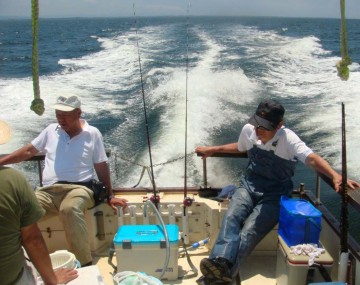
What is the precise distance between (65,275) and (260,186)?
145 cm

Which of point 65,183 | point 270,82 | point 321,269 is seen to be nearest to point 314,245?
point 321,269

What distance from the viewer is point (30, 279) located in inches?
77.5

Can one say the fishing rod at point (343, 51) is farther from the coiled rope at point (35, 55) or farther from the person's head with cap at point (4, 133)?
the person's head with cap at point (4, 133)

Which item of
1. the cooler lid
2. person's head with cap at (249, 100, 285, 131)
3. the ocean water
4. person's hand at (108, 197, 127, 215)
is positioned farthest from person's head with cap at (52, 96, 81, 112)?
person's head with cap at (249, 100, 285, 131)

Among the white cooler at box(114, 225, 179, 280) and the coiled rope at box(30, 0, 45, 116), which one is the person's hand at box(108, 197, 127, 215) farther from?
the coiled rope at box(30, 0, 45, 116)

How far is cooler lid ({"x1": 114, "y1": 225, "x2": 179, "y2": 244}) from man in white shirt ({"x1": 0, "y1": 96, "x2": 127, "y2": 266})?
323 millimetres

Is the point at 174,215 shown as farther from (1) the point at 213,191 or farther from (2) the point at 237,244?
(2) the point at 237,244

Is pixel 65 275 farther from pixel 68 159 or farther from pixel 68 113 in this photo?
pixel 68 113

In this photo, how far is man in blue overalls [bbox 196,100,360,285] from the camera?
2.76m

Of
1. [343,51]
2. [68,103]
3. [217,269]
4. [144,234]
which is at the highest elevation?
[343,51]

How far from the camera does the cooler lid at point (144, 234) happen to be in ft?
9.14

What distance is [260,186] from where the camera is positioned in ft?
9.95

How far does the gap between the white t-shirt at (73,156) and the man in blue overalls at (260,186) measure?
42.0 inches

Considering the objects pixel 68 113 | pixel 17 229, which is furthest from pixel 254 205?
pixel 17 229
